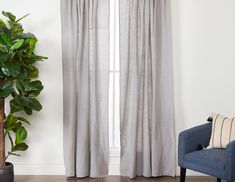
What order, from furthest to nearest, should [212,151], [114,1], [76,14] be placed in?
[114,1]
[76,14]
[212,151]

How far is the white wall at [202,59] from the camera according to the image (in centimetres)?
389

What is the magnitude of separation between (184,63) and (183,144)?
1118 millimetres

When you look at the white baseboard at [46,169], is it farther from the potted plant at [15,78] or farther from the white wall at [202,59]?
the white wall at [202,59]

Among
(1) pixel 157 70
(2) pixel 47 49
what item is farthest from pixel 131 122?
(2) pixel 47 49

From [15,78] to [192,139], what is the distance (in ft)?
6.12

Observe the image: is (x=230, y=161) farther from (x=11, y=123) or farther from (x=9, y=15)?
(x=9, y=15)

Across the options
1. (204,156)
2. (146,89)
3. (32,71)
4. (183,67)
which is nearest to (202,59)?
(183,67)

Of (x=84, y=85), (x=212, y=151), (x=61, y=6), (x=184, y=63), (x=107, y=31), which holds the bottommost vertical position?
(x=212, y=151)

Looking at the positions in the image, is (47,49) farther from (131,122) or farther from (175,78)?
(175,78)

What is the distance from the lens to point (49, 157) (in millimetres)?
4004

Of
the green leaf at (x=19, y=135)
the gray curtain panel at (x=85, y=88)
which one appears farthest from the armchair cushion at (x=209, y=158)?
the green leaf at (x=19, y=135)

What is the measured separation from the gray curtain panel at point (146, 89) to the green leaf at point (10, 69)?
1.20 meters

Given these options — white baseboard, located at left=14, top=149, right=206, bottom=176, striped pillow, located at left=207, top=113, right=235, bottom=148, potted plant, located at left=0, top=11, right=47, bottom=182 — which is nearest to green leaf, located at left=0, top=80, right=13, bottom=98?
potted plant, located at left=0, top=11, right=47, bottom=182

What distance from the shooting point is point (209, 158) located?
3020 mm
